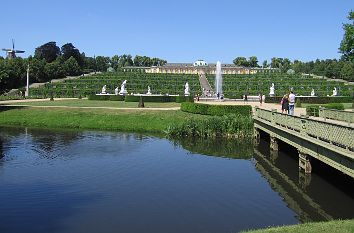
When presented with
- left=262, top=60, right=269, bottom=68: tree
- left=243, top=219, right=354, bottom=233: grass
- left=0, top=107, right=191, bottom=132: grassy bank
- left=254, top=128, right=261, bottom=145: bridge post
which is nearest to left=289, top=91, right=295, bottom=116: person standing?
left=254, top=128, right=261, bottom=145: bridge post

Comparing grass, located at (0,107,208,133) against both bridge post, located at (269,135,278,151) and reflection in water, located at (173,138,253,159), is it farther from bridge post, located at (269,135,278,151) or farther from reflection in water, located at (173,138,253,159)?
bridge post, located at (269,135,278,151)

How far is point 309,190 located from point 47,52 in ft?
430

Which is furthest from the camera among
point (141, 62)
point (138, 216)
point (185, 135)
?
point (141, 62)

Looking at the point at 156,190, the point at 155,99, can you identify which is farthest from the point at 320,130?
the point at 155,99

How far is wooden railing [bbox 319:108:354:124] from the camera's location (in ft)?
72.6

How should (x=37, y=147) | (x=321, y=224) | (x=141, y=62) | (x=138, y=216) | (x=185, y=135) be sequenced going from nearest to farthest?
(x=321, y=224)
(x=138, y=216)
(x=37, y=147)
(x=185, y=135)
(x=141, y=62)

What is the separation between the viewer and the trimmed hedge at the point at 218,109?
32.2 metres

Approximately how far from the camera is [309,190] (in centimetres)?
1457

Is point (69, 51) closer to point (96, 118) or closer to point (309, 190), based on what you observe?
point (96, 118)

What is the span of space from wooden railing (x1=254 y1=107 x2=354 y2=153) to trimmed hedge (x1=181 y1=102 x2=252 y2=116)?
9.97m

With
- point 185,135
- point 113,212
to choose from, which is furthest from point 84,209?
point 185,135

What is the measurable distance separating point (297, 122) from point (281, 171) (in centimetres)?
224

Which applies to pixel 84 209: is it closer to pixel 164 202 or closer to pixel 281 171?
pixel 164 202

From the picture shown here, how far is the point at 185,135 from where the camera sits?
29.0 metres
